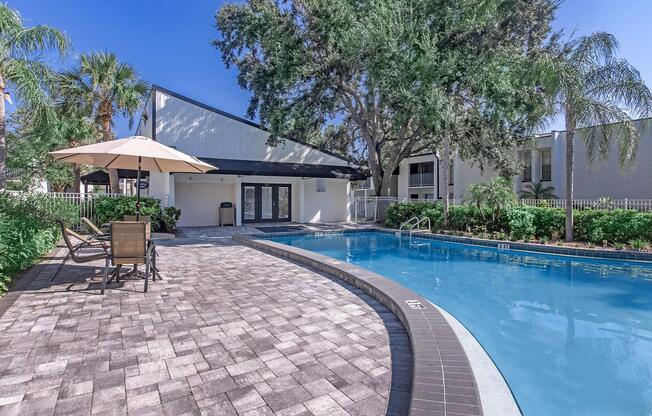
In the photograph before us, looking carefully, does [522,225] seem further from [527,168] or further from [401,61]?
[527,168]

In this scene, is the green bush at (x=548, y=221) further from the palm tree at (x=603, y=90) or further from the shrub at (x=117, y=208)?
the shrub at (x=117, y=208)

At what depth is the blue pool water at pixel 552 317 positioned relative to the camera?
337 centimetres

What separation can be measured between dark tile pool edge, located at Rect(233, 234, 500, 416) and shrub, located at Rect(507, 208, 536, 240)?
8.59 meters

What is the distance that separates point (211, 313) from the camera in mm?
4367

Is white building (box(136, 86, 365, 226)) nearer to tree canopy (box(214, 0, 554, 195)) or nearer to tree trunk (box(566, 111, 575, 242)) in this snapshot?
tree canopy (box(214, 0, 554, 195))

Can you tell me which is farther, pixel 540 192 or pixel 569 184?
pixel 540 192

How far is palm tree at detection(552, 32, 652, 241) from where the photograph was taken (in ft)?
34.3

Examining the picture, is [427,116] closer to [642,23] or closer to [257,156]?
[642,23]

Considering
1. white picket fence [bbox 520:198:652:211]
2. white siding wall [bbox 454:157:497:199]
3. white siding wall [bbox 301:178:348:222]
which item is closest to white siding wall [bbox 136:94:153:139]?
white siding wall [bbox 301:178:348:222]

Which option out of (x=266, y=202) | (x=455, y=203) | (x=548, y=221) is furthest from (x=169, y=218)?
(x=548, y=221)

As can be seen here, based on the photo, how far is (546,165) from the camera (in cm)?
2238

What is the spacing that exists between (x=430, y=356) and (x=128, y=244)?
172 inches

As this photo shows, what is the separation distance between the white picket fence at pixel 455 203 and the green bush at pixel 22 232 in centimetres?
1344

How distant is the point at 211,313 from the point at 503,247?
1004 centimetres
